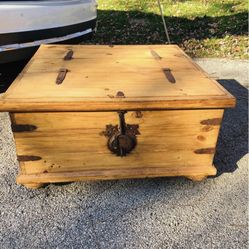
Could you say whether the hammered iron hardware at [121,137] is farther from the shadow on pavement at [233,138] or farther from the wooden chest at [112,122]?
the shadow on pavement at [233,138]

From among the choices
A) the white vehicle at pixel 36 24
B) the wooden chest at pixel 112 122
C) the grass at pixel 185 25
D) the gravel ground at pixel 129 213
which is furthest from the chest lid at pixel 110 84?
the grass at pixel 185 25

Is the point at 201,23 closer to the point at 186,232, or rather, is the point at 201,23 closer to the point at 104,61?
the point at 104,61

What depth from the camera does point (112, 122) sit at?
170 centimetres

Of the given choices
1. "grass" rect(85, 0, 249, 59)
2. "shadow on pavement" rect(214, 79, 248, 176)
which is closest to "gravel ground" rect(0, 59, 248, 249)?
"shadow on pavement" rect(214, 79, 248, 176)

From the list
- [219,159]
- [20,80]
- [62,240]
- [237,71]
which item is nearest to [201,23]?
[237,71]

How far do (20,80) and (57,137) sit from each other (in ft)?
1.26

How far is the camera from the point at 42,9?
7.07 feet

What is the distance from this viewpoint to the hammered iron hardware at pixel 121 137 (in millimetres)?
1706

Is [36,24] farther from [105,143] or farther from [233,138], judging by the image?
[233,138]

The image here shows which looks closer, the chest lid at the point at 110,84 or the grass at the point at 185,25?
the chest lid at the point at 110,84

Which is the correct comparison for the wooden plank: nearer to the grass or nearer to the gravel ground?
the gravel ground

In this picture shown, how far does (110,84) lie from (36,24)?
76 centimetres

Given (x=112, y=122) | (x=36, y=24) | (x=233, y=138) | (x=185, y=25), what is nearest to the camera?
(x=112, y=122)

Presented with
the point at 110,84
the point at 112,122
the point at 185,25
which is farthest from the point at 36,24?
the point at 185,25
